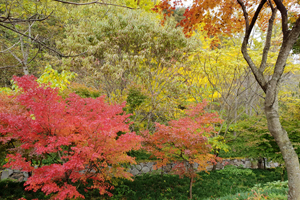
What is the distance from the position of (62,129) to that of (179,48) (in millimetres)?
7237

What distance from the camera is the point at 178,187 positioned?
7051mm

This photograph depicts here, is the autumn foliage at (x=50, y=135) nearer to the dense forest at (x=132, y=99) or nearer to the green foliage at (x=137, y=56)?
the dense forest at (x=132, y=99)

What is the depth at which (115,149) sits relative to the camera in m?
4.14

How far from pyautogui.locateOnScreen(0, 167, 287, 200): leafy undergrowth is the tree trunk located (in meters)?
1.58

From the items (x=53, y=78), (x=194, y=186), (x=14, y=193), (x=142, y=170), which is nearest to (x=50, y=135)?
(x=53, y=78)

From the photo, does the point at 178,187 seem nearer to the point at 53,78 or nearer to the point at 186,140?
the point at 186,140

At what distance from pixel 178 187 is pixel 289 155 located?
4.75m

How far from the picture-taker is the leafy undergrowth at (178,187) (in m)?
5.58

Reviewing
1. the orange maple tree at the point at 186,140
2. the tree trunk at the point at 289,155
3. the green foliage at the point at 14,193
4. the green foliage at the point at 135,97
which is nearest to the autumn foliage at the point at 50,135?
the orange maple tree at the point at 186,140

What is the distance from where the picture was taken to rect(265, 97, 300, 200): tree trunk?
3.15 m

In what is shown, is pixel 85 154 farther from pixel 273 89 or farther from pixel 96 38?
pixel 96 38

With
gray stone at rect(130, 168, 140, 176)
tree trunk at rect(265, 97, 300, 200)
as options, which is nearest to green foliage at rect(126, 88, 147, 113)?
gray stone at rect(130, 168, 140, 176)

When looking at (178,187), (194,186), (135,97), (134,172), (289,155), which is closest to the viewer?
(289,155)

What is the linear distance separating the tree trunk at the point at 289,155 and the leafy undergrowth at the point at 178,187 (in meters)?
1.58
